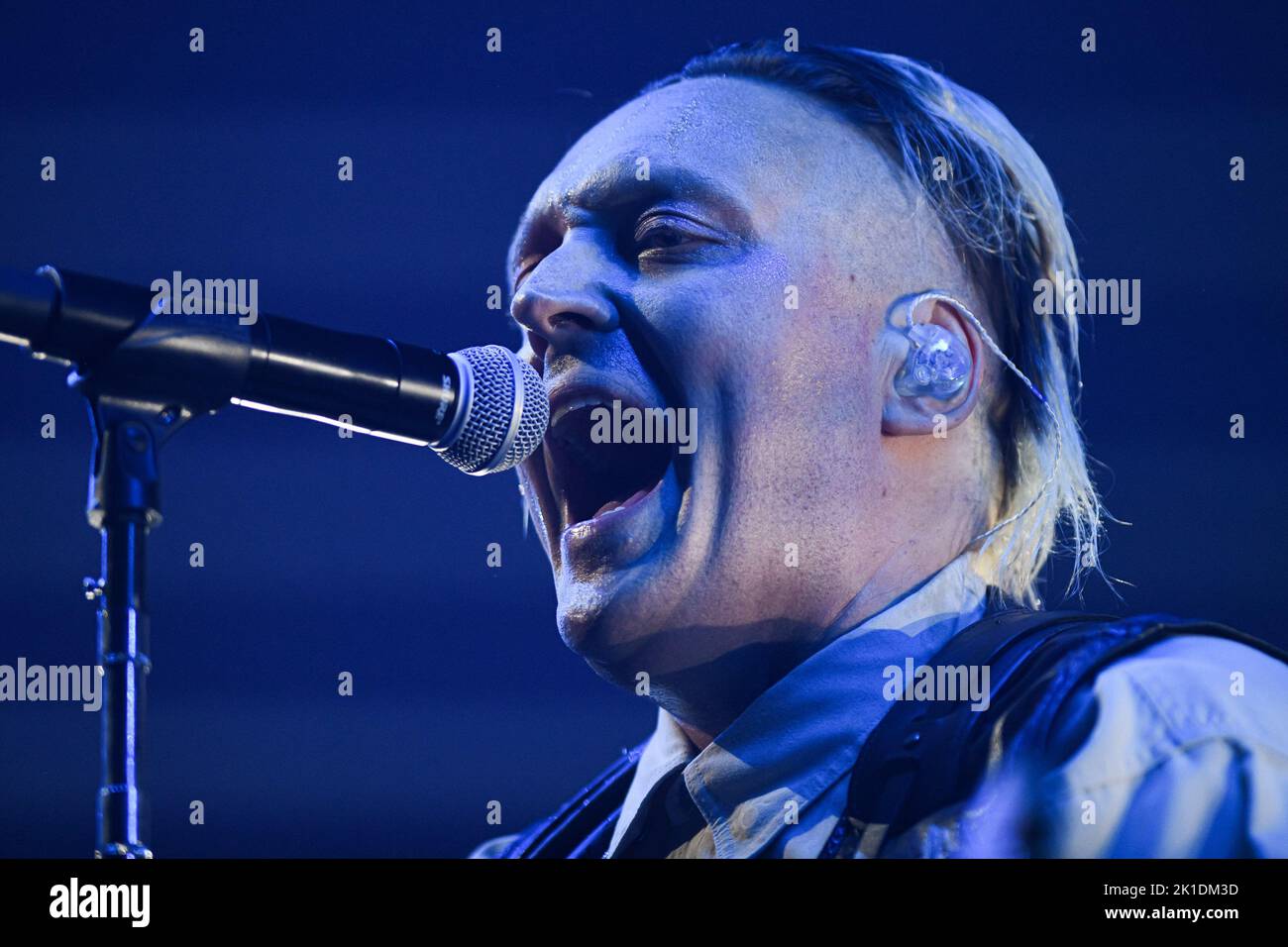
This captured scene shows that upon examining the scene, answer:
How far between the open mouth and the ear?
0.36 meters

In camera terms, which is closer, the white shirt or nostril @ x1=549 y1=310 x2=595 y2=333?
the white shirt

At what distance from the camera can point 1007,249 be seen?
2406 millimetres

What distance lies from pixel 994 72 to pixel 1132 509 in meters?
0.74

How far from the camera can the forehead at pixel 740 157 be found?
7.64 ft

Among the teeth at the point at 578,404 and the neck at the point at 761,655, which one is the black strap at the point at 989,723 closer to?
the neck at the point at 761,655

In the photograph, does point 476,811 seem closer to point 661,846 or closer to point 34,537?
point 661,846

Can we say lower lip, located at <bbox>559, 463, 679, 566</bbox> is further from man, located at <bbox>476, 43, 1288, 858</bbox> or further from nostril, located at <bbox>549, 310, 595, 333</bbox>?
nostril, located at <bbox>549, 310, 595, 333</bbox>

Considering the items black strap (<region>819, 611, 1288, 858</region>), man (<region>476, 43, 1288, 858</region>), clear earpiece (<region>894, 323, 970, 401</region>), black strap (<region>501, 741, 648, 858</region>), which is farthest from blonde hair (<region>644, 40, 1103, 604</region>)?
black strap (<region>501, 741, 648, 858</region>)

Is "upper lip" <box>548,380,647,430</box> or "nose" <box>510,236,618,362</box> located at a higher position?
"nose" <box>510,236,618,362</box>

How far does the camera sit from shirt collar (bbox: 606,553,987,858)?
2129mm

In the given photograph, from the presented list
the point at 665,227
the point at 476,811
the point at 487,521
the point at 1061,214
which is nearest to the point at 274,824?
the point at 476,811

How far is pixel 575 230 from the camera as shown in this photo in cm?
242

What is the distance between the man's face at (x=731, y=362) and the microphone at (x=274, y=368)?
38 centimetres

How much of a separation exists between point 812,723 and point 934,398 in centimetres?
52
